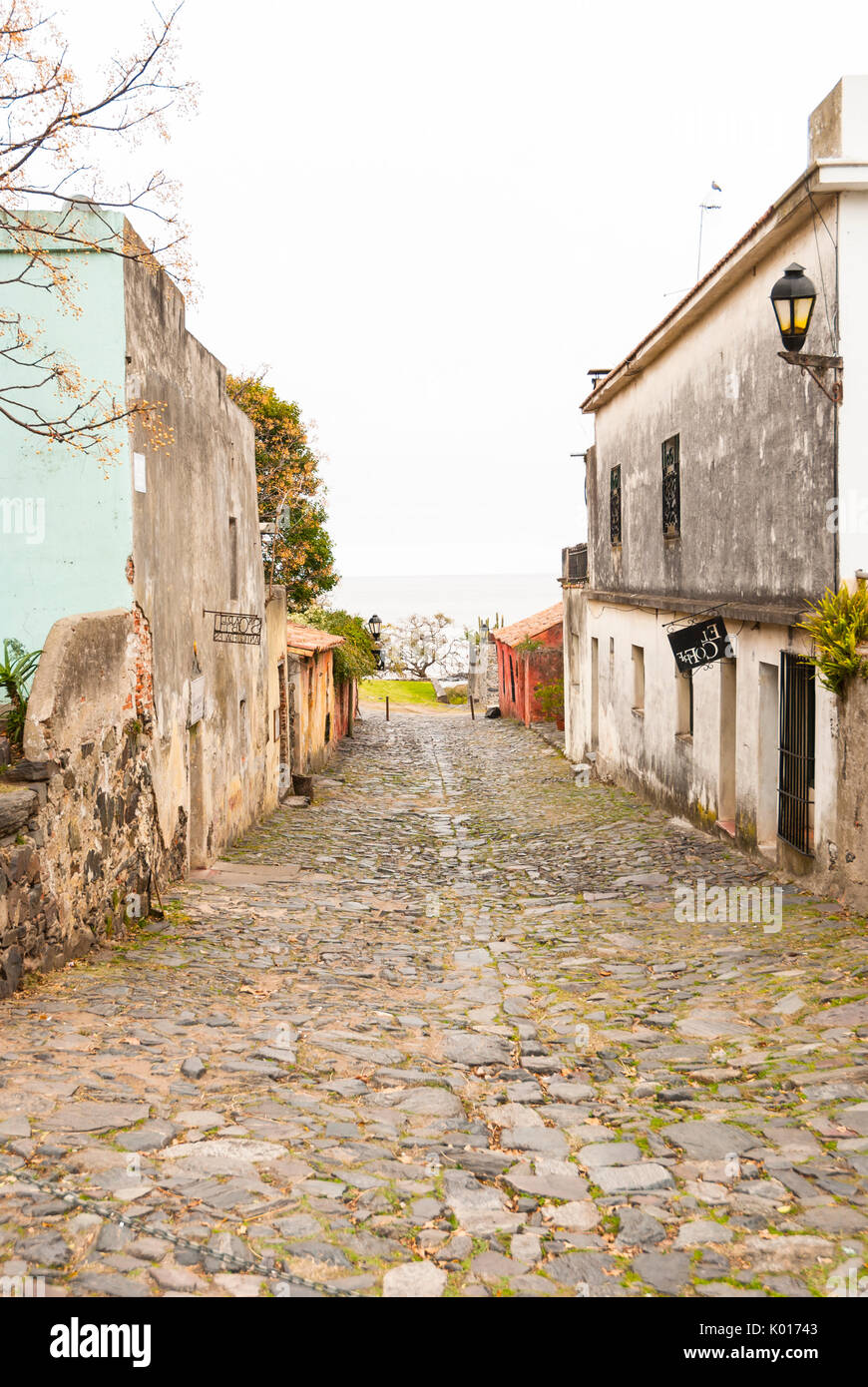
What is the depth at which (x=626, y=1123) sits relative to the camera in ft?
16.5

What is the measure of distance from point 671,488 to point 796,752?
552 centimetres

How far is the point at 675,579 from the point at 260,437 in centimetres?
1927

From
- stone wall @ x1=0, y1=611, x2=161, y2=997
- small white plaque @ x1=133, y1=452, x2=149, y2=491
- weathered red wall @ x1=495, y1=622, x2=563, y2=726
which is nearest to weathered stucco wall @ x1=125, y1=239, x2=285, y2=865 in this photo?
small white plaque @ x1=133, y1=452, x2=149, y2=491

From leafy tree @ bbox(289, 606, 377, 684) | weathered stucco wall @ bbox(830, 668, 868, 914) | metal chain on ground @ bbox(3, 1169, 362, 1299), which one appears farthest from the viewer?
leafy tree @ bbox(289, 606, 377, 684)

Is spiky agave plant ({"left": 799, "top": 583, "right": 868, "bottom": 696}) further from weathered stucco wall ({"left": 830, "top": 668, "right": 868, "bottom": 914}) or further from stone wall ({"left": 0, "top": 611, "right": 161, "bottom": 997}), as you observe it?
A: stone wall ({"left": 0, "top": 611, "right": 161, "bottom": 997})

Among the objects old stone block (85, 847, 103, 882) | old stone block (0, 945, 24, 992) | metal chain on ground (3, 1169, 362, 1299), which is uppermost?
old stone block (85, 847, 103, 882)

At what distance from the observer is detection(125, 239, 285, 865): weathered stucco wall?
975 cm

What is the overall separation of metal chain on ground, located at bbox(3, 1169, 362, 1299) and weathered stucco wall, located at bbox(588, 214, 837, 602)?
7.31 metres

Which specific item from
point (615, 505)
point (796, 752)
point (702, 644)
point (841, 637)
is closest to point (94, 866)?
point (841, 637)

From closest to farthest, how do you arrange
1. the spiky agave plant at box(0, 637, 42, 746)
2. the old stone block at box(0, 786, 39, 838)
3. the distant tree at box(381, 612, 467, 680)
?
the old stone block at box(0, 786, 39, 838) → the spiky agave plant at box(0, 637, 42, 746) → the distant tree at box(381, 612, 467, 680)

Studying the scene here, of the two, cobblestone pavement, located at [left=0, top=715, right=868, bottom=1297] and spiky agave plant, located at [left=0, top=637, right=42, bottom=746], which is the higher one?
spiky agave plant, located at [left=0, top=637, right=42, bottom=746]

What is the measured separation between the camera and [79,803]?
752cm

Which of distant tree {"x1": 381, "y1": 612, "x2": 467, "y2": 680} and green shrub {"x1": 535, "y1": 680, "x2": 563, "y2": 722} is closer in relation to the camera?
green shrub {"x1": 535, "y1": 680, "x2": 563, "y2": 722}
